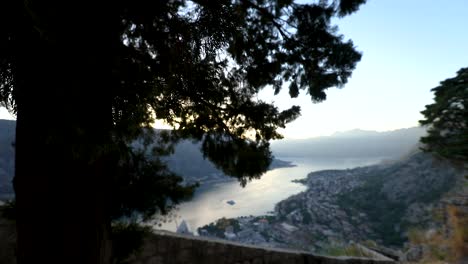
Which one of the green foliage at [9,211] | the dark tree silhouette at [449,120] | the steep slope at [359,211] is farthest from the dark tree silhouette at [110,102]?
the steep slope at [359,211]

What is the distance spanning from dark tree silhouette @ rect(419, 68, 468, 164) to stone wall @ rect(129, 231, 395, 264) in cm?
428

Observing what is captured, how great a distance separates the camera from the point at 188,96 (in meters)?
2.53

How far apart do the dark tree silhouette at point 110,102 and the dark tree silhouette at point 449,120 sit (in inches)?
179

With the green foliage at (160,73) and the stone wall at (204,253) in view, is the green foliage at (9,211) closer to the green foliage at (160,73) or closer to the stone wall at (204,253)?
the green foliage at (160,73)

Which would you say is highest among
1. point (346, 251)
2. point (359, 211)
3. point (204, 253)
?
point (204, 253)

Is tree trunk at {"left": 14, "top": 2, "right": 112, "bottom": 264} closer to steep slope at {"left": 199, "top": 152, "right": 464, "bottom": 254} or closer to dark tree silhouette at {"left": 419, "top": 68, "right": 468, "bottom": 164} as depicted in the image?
dark tree silhouette at {"left": 419, "top": 68, "right": 468, "bottom": 164}

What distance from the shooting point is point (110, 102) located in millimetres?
1718

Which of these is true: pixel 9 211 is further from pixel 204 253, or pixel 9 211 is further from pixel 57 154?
pixel 204 253

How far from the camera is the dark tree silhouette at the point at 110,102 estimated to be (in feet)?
4.86

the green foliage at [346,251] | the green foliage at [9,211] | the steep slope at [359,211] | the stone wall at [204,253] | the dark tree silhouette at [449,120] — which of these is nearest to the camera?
the green foliage at [9,211]

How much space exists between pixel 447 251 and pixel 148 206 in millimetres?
5911

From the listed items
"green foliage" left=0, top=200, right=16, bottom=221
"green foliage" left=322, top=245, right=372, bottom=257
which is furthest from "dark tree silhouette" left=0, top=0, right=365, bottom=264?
"green foliage" left=322, top=245, right=372, bottom=257

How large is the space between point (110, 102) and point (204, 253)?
6.62 ft

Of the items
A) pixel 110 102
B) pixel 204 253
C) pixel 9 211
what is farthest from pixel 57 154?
pixel 204 253
